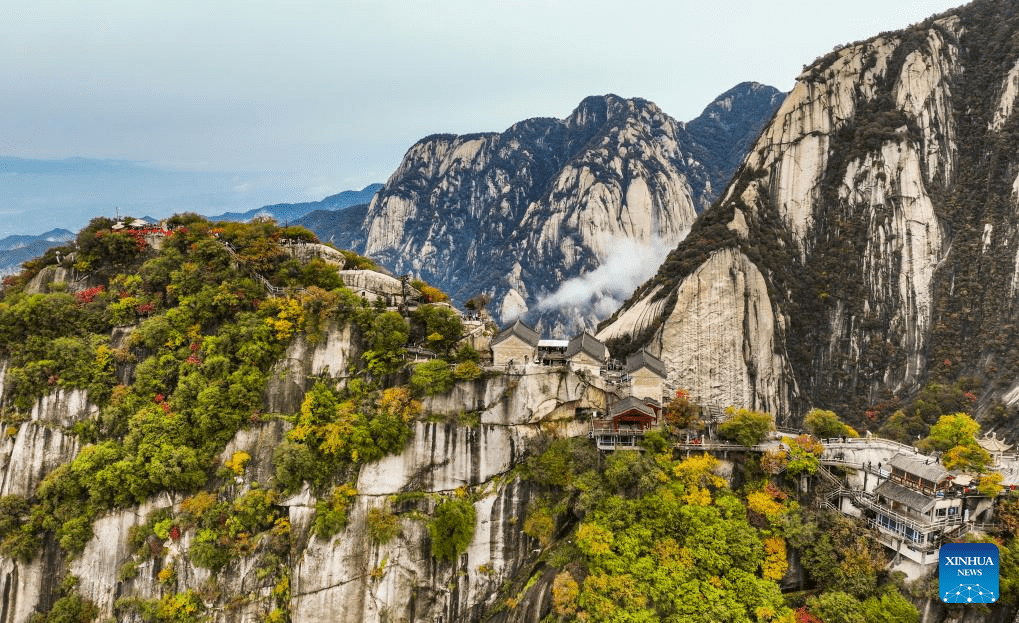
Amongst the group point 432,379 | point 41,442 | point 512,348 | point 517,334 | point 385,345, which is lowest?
point 41,442

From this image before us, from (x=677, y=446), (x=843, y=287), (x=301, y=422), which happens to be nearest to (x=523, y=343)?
(x=677, y=446)

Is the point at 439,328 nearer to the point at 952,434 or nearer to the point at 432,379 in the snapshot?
the point at 432,379

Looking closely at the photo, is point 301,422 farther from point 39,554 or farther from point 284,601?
point 39,554

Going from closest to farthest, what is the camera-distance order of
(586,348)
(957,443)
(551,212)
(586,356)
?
(957,443)
(586,356)
(586,348)
(551,212)

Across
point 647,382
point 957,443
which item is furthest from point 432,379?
point 957,443

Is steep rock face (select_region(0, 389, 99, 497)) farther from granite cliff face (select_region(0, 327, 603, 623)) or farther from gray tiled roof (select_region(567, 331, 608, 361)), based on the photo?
gray tiled roof (select_region(567, 331, 608, 361))

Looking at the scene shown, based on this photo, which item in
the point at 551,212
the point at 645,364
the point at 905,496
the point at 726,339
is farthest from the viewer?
the point at 551,212

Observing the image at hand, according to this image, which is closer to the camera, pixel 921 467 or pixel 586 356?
pixel 921 467
